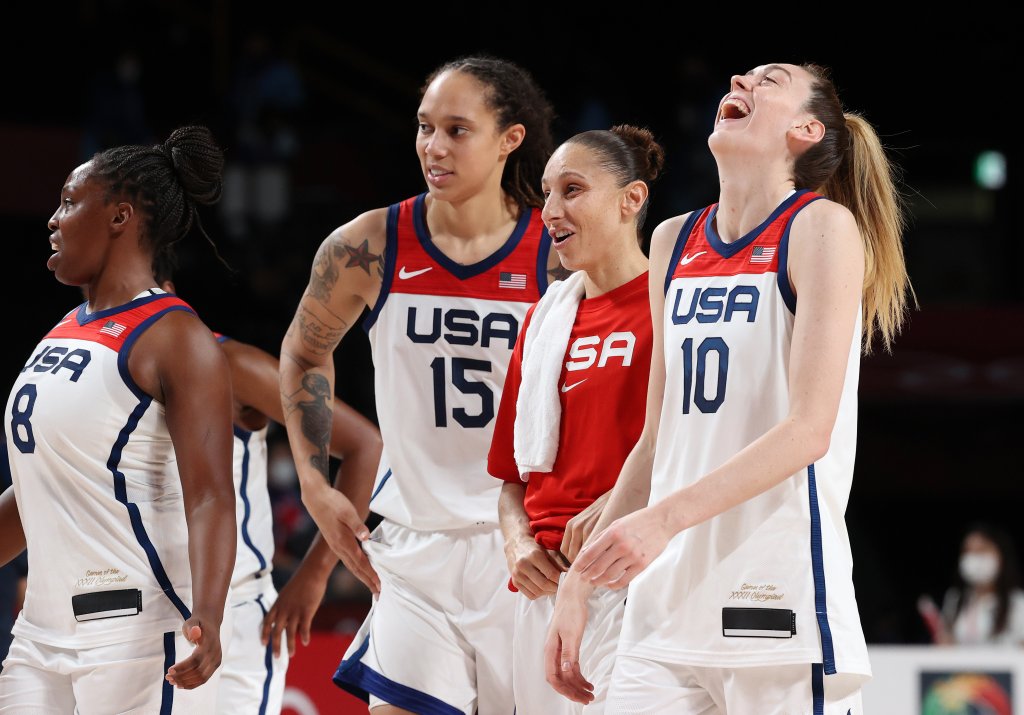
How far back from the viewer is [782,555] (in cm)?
282

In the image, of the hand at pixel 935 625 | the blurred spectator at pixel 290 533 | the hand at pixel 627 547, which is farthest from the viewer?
the blurred spectator at pixel 290 533

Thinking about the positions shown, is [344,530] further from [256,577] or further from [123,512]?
[123,512]

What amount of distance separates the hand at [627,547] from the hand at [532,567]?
698 mm

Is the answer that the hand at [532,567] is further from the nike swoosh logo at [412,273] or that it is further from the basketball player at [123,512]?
the nike swoosh logo at [412,273]

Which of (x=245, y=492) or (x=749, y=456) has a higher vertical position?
(x=749, y=456)

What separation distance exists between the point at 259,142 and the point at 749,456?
908 centimetres

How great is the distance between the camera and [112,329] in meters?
3.57

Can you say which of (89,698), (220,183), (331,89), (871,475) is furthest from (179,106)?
(89,698)

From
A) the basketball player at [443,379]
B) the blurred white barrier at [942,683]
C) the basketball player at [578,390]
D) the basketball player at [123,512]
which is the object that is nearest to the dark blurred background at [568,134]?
the blurred white barrier at [942,683]

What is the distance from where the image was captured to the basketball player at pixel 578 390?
11.1 ft

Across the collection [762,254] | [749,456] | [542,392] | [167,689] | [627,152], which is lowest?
[167,689]

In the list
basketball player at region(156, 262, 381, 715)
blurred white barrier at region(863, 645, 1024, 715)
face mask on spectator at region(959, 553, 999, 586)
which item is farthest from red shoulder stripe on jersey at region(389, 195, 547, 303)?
face mask on spectator at region(959, 553, 999, 586)

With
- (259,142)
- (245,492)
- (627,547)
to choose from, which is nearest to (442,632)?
(245,492)

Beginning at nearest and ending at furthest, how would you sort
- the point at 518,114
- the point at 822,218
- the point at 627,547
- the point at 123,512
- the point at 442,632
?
the point at 627,547 → the point at 822,218 → the point at 123,512 → the point at 442,632 → the point at 518,114
